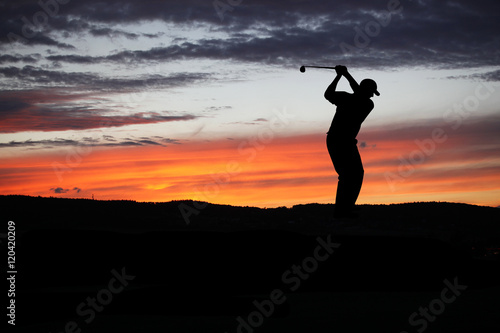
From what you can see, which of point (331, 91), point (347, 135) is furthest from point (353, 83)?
point (347, 135)

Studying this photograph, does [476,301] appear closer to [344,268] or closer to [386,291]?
[386,291]

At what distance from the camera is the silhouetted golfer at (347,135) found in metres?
13.9

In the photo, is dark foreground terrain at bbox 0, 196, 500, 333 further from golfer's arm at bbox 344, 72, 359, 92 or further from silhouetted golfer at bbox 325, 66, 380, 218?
golfer's arm at bbox 344, 72, 359, 92

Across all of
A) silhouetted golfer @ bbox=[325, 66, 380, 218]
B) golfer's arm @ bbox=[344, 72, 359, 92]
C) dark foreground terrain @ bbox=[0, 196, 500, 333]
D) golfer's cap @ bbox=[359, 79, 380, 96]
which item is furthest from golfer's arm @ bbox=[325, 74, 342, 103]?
dark foreground terrain @ bbox=[0, 196, 500, 333]

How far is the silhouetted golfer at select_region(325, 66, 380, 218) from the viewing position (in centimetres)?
1393

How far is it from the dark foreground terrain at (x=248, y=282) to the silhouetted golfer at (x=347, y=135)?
1046 mm

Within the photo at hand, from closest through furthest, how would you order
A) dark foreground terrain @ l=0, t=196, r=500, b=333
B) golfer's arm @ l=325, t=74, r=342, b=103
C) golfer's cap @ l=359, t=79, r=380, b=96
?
1. dark foreground terrain @ l=0, t=196, r=500, b=333
2. golfer's arm @ l=325, t=74, r=342, b=103
3. golfer's cap @ l=359, t=79, r=380, b=96

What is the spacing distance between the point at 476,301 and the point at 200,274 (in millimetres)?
5724

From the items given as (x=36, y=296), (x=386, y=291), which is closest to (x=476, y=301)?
(x=386, y=291)

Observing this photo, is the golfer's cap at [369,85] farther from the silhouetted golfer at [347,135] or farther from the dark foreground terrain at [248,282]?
the dark foreground terrain at [248,282]

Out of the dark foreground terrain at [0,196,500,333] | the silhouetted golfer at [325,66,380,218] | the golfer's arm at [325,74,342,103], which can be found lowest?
the dark foreground terrain at [0,196,500,333]

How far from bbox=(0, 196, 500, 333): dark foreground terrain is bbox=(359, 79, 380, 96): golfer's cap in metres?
3.54

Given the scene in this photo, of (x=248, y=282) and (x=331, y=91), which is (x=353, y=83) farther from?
(x=248, y=282)

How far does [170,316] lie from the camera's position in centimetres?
1034
